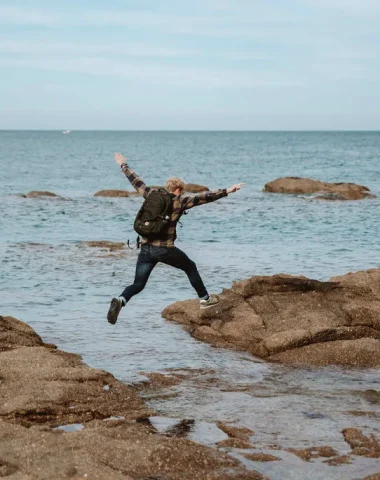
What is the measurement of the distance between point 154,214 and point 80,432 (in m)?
4.41

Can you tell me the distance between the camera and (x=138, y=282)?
12.6 m

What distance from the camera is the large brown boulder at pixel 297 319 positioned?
505 inches

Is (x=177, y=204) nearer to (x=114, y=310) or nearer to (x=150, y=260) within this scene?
(x=150, y=260)

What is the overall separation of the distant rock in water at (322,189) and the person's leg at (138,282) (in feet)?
120

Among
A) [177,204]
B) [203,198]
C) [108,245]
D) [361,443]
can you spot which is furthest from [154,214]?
[108,245]

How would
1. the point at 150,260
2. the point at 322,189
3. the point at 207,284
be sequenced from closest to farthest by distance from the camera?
the point at 150,260
the point at 207,284
the point at 322,189

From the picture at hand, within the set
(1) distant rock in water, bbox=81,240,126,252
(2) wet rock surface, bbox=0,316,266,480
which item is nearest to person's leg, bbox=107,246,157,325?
(2) wet rock surface, bbox=0,316,266,480

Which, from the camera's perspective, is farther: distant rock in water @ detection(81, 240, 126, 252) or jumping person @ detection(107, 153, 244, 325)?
distant rock in water @ detection(81, 240, 126, 252)

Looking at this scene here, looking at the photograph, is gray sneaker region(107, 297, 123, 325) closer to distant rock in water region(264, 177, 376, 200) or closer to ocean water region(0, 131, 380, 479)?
ocean water region(0, 131, 380, 479)

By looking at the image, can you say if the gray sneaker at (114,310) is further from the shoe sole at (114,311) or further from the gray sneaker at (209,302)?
the gray sneaker at (209,302)

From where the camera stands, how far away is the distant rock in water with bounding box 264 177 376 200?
159 feet

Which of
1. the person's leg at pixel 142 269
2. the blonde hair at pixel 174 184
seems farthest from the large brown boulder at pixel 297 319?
the blonde hair at pixel 174 184

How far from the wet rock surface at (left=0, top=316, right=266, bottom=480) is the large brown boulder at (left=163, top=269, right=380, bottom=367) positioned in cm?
317

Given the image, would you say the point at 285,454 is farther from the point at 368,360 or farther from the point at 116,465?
the point at 368,360
